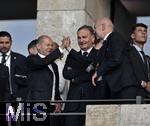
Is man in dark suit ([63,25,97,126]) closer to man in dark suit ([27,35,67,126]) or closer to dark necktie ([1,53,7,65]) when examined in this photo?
man in dark suit ([27,35,67,126])

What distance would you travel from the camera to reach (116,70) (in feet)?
35.9

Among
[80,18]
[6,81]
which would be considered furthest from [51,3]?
[6,81]

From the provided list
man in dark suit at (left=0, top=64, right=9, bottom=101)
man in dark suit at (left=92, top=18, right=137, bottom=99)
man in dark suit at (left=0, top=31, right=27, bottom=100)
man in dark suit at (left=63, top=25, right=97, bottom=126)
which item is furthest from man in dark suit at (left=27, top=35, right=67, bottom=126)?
man in dark suit at (left=92, top=18, right=137, bottom=99)

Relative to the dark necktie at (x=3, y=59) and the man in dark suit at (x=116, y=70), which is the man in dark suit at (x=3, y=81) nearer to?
the dark necktie at (x=3, y=59)

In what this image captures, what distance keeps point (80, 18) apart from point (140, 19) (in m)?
2.50

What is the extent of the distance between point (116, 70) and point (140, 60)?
0.43 meters

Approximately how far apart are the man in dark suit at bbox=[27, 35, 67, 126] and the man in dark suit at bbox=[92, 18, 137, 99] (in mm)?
719

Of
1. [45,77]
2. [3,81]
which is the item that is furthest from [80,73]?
[3,81]

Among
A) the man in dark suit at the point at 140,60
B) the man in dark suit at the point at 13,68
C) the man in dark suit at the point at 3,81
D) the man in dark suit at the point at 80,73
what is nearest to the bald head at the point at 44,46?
the man in dark suit at the point at 80,73

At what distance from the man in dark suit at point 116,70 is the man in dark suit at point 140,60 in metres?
0.10

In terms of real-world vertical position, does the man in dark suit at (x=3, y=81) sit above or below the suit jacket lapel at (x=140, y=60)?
below

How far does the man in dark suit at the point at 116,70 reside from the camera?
1082 centimetres

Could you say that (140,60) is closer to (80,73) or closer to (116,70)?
A: (116,70)

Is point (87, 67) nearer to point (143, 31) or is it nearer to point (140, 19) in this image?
point (143, 31)
